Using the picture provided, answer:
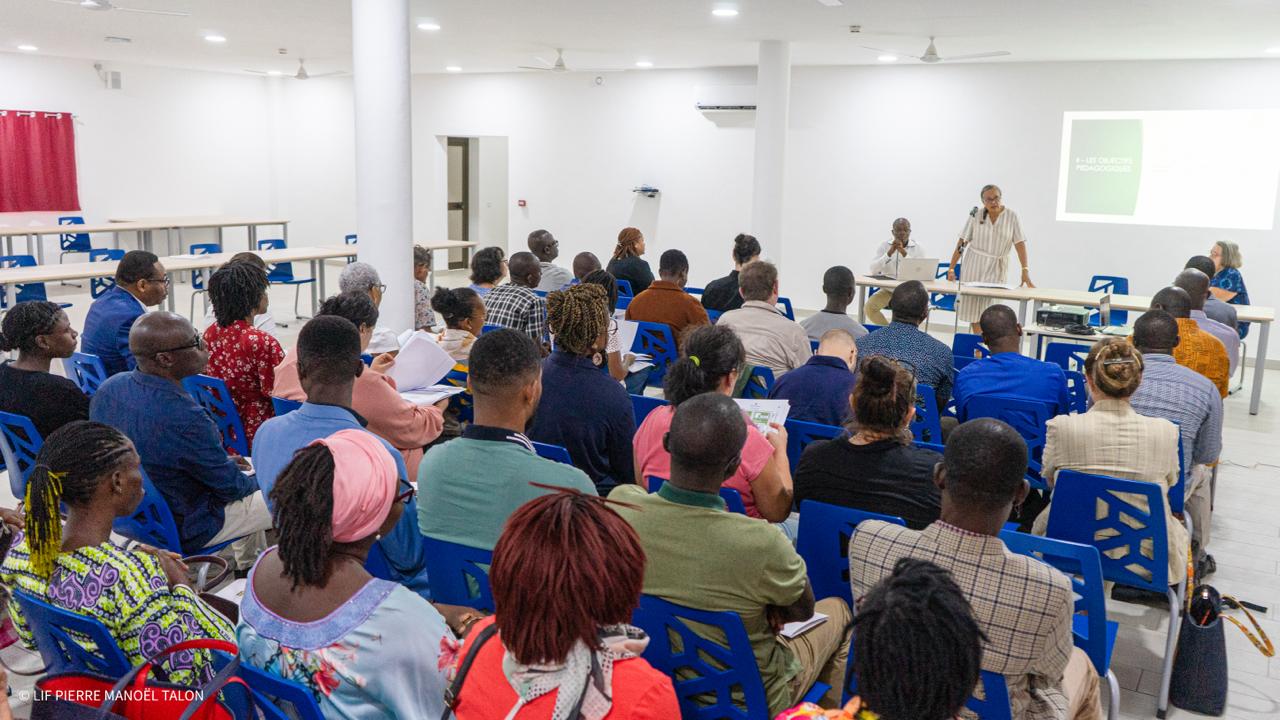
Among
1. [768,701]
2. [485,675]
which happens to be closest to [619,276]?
[768,701]

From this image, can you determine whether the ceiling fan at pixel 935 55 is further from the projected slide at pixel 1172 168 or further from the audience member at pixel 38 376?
the audience member at pixel 38 376

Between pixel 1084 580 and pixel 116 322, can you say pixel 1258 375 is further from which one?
pixel 116 322

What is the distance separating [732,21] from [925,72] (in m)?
3.54

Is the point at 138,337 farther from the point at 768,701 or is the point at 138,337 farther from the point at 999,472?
the point at 999,472

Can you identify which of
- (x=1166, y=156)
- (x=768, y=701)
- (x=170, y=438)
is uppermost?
(x=1166, y=156)

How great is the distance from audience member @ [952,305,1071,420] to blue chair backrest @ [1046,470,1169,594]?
884mm

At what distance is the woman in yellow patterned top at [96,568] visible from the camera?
2.09 metres

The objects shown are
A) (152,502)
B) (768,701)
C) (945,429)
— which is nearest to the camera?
(768,701)

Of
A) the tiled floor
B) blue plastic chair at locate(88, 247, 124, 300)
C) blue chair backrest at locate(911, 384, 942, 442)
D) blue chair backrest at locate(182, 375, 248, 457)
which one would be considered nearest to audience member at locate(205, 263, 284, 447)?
blue chair backrest at locate(182, 375, 248, 457)

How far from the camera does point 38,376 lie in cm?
372

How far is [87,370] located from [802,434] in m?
3.46

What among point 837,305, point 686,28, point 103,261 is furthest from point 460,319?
point 103,261

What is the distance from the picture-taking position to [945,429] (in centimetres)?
456

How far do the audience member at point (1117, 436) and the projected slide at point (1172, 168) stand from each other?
7.84 m
